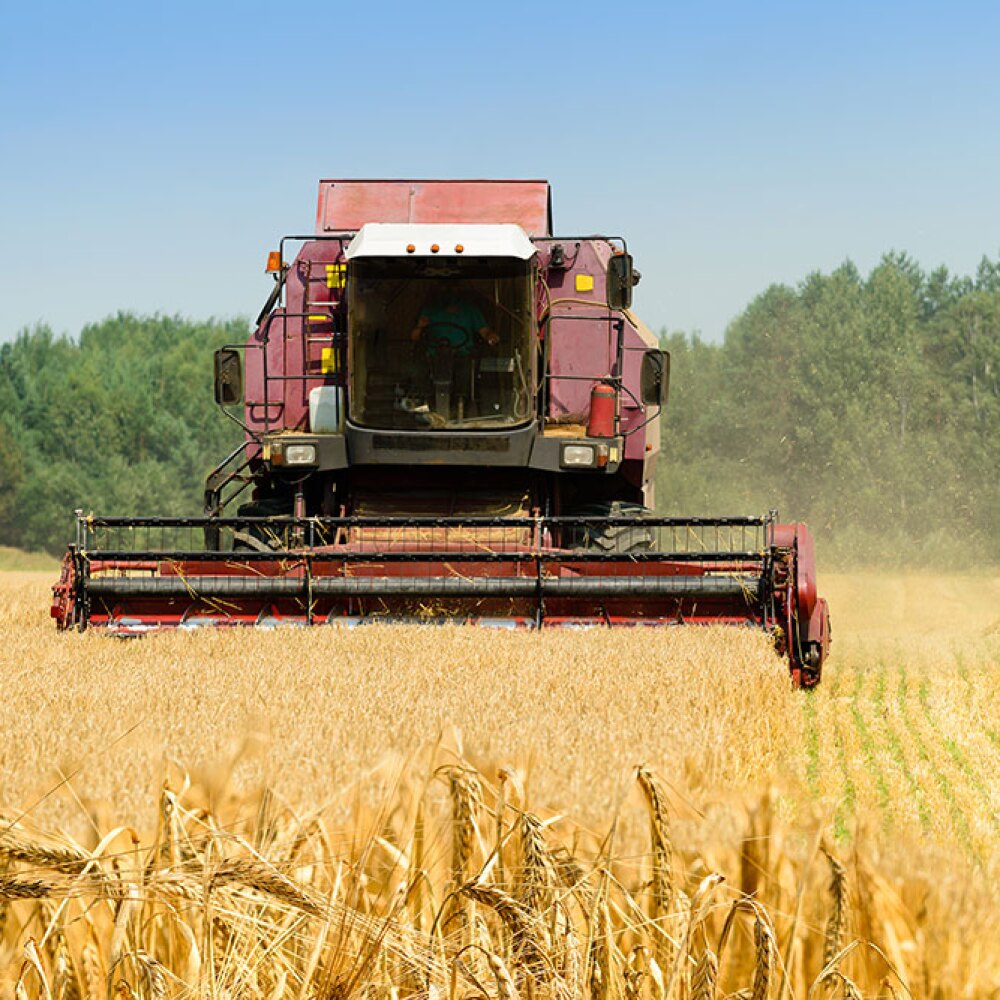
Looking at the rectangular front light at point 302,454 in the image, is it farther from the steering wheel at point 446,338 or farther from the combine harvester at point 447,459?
the steering wheel at point 446,338

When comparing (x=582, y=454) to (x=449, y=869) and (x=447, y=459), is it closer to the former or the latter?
(x=447, y=459)

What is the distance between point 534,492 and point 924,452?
101 feet

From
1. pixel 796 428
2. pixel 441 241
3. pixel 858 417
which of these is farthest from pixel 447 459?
pixel 796 428

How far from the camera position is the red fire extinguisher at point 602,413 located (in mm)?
9820

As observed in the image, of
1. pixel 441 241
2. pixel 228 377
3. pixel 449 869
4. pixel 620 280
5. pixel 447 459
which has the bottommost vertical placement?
pixel 449 869

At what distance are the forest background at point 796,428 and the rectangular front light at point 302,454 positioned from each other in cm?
2450

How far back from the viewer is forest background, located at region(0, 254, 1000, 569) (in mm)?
36781

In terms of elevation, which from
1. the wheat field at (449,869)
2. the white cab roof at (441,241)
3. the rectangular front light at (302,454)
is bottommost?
→ the wheat field at (449,869)

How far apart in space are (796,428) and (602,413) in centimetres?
3320

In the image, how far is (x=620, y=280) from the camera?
930cm

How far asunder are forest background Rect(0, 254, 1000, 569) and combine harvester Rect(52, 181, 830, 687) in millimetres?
23683

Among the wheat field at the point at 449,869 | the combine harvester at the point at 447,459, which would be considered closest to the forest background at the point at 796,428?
the combine harvester at the point at 447,459

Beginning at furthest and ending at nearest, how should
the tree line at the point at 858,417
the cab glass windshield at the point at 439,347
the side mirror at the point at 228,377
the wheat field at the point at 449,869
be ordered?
the tree line at the point at 858,417 < the side mirror at the point at 228,377 < the cab glass windshield at the point at 439,347 < the wheat field at the point at 449,869

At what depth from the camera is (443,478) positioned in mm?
9930
